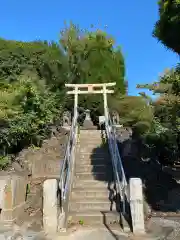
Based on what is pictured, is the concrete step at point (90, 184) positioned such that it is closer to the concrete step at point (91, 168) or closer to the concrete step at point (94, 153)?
the concrete step at point (91, 168)

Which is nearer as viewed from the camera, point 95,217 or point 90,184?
point 95,217

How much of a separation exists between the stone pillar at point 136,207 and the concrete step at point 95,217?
653 mm

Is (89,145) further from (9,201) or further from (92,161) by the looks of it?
(9,201)

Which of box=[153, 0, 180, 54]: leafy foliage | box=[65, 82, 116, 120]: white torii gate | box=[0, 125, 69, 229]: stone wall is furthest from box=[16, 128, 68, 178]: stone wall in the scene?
box=[153, 0, 180, 54]: leafy foliage

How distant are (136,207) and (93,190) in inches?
91.3

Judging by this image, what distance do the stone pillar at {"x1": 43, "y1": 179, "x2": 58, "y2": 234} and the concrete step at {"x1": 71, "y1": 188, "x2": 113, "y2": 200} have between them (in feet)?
5.37

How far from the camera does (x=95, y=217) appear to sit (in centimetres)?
772

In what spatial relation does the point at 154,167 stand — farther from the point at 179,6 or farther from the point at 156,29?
the point at 179,6

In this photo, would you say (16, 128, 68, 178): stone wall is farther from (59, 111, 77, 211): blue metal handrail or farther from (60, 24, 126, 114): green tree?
(60, 24, 126, 114): green tree

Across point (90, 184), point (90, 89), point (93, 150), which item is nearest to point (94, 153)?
point (93, 150)

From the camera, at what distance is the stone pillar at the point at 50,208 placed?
707 cm

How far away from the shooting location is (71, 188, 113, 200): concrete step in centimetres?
880

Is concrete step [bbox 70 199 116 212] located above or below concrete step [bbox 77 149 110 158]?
below

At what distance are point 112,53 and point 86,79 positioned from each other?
A: 13.5 ft
